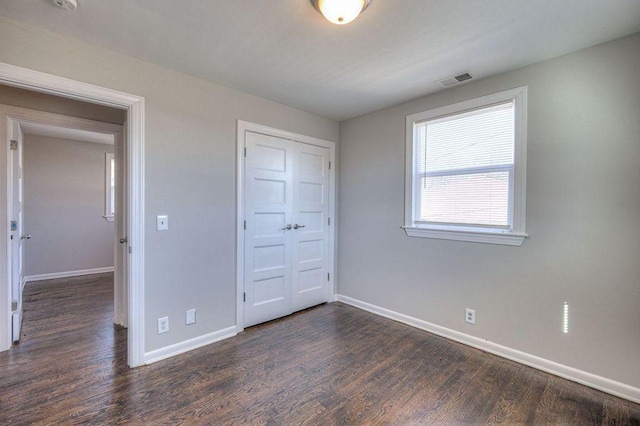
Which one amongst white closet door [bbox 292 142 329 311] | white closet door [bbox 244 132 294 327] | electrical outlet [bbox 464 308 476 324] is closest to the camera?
electrical outlet [bbox 464 308 476 324]

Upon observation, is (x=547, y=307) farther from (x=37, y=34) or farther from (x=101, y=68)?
(x=37, y=34)

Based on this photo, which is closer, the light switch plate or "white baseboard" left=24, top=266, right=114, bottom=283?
the light switch plate

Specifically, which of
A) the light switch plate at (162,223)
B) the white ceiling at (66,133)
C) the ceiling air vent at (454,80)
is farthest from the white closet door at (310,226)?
the white ceiling at (66,133)

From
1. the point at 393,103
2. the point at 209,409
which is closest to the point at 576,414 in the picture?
the point at 209,409

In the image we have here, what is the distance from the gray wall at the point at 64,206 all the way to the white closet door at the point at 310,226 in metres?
3.54

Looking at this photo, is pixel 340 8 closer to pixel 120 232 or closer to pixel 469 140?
pixel 469 140

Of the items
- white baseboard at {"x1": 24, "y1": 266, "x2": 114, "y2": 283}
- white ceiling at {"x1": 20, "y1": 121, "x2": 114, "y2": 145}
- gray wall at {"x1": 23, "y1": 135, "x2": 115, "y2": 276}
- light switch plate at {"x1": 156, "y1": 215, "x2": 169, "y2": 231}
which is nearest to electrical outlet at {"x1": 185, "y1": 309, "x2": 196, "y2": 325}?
light switch plate at {"x1": 156, "y1": 215, "x2": 169, "y2": 231}

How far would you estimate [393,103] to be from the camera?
3160 mm

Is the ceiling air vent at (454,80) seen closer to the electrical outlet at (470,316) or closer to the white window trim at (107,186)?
the electrical outlet at (470,316)

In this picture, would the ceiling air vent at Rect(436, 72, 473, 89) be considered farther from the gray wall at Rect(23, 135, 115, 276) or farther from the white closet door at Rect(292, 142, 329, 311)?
the gray wall at Rect(23, 135, 115, 276)

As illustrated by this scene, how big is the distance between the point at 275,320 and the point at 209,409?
4.69 ft

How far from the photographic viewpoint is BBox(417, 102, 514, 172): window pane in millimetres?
2455

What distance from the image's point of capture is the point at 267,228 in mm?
3131

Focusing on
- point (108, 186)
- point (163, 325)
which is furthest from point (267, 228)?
point (108, 186)
